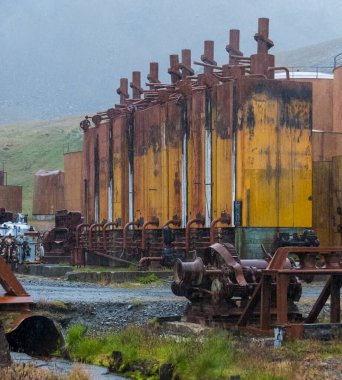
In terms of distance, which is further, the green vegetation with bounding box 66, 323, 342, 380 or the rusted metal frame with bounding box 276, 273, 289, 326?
the rusted metal frame with bounding box 276, 273, 289, 326

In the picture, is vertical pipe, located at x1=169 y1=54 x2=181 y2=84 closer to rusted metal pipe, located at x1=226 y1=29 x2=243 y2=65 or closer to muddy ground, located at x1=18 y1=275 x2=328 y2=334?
rusted metal pipe, located at x1=226 y1=29 x2=243 y2=65

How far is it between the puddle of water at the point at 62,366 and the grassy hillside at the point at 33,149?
76.2 metres

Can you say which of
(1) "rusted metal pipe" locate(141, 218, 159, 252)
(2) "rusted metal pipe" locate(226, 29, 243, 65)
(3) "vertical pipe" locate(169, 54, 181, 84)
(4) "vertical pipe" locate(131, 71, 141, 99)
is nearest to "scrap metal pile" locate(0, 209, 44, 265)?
(1) "rusted metal pipe" locate(141, 218, 159, 252)

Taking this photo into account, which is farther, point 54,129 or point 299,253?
point 54,129

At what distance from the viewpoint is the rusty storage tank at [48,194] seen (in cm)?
6322

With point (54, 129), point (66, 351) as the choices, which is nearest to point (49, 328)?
point (66, 351)

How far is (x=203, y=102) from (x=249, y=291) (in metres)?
13.2

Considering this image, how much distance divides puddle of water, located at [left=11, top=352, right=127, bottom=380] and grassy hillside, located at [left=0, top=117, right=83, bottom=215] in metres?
76.2

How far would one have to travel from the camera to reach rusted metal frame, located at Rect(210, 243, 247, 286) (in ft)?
43.8

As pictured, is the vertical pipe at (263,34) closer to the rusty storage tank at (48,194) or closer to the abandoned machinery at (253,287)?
the abandoned machinery at (253,287)

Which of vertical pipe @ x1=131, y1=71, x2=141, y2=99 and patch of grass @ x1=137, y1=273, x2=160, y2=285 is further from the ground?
vertical pipe @ x1=131, y1=71, x2=141, y2=99

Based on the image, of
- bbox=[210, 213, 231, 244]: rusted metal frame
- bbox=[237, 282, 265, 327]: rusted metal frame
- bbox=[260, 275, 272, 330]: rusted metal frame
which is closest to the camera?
bbox=[260, 275, 272, 330]: rusted metal frame

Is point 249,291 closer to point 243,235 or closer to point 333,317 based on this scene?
point 333,317

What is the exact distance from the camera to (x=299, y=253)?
12867 millimetres
